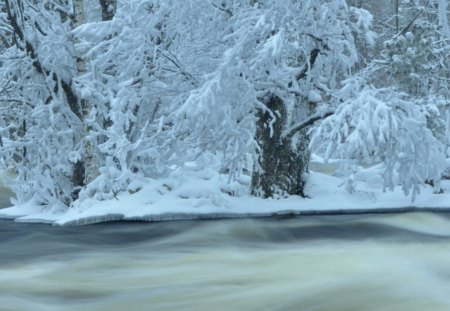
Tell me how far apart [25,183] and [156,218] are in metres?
3.51

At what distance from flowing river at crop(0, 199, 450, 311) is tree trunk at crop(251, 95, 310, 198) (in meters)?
1.48

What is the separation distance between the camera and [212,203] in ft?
42.1

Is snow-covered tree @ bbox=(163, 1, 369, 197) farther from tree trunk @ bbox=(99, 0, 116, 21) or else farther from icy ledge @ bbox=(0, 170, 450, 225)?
tree trunk @ bbox=(99, 0, 116, 21)

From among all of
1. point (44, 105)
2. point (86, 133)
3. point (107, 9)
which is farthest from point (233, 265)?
point (107, 9)

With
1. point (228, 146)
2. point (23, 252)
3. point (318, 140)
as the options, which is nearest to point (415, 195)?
point (318, 140)

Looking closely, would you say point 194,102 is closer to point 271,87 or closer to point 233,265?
point 271,87

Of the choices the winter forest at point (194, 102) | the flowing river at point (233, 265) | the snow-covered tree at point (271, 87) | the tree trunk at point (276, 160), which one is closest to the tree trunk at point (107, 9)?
the winter forest at point (194, 102)

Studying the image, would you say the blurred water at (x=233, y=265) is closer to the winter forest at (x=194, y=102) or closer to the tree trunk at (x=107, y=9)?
the winter forest at (x=194, y=102)

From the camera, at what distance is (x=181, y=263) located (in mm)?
8312

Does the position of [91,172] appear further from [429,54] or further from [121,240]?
[429,54]

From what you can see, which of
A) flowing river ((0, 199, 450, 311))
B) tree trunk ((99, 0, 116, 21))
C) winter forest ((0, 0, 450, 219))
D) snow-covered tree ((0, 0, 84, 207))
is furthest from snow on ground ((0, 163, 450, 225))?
tree trunk ((99, 0, 116, 21))

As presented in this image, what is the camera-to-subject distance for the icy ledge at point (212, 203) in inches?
487

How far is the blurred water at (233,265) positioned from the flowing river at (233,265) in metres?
0.01

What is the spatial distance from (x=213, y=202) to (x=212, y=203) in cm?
3
